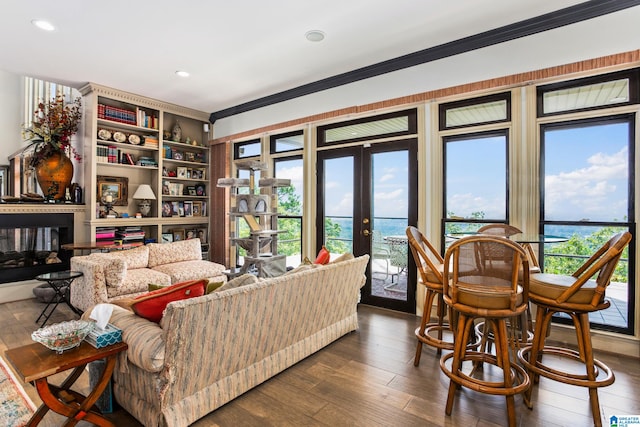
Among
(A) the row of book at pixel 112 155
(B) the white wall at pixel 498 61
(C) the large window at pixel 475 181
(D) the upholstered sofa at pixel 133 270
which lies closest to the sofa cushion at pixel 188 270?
(D) the upholstered sofa at pixel 133 270

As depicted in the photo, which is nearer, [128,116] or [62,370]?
[62,370]

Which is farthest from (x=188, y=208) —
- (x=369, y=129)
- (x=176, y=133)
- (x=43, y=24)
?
(x=369, y=129)

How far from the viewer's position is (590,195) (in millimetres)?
3033

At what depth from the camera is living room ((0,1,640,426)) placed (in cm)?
292

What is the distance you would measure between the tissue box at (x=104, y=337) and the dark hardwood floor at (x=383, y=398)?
57 cm

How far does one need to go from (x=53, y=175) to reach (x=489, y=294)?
18.8 ft

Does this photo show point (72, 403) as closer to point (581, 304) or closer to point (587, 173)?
point (581, 304)

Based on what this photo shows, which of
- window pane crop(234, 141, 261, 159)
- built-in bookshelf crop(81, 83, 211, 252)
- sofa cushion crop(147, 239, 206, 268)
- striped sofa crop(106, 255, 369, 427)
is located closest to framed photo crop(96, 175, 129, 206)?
built-in bookshelf crop(81, 83, 211, 252)

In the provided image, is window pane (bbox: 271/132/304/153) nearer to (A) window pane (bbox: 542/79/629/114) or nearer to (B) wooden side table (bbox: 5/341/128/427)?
(A) window pane (bbox: 542/79/629/114)

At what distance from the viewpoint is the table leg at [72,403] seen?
1.61m

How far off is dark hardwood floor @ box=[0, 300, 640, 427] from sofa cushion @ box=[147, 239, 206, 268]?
1.72 m

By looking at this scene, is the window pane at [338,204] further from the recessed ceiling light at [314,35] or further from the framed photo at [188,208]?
the framed photo at [188,208]

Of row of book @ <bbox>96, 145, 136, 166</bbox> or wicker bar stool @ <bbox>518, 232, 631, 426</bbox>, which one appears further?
row of book @ <bbox>96, 145, 136, 166</bbox>

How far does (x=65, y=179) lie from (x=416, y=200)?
505cm
